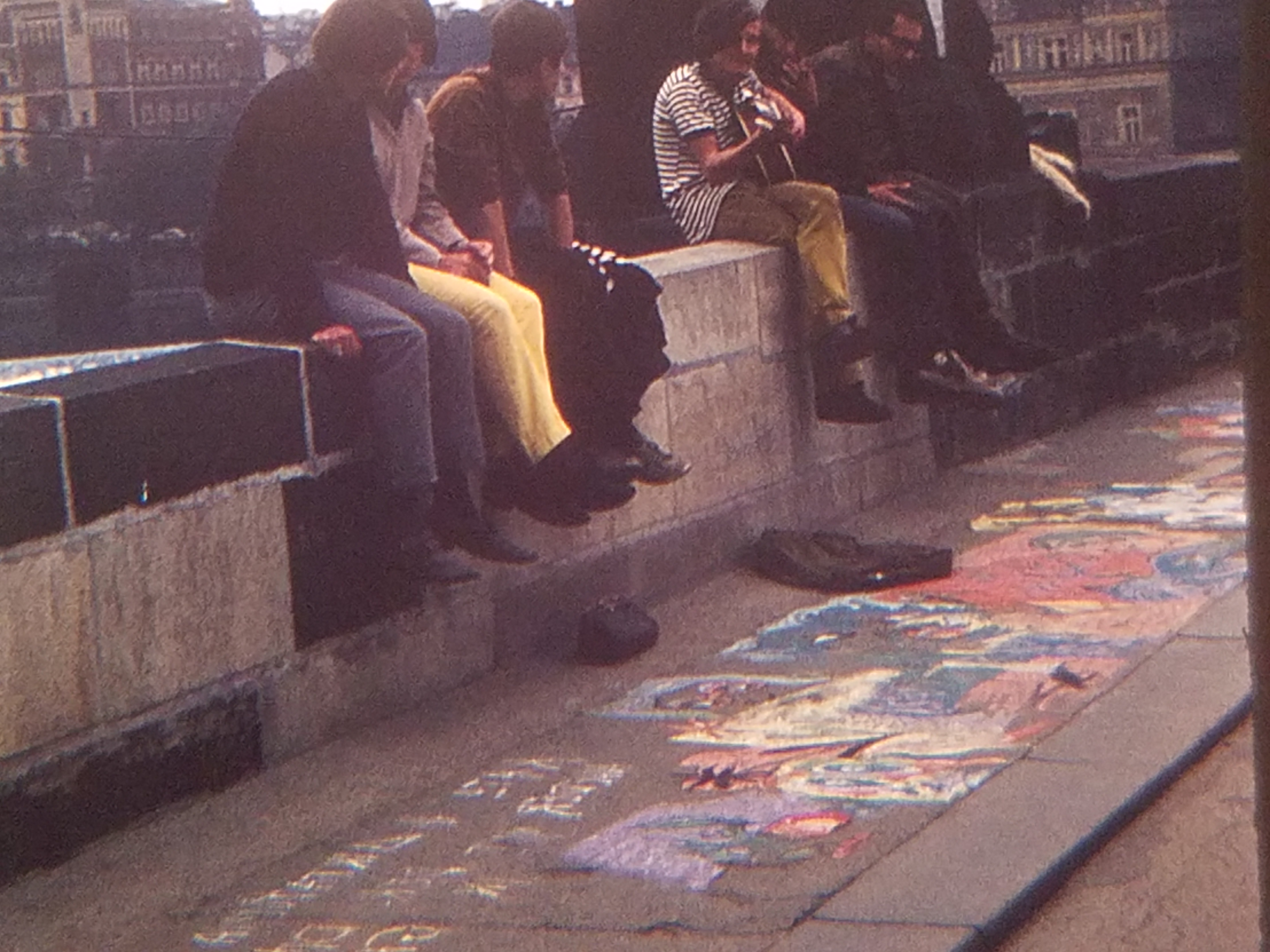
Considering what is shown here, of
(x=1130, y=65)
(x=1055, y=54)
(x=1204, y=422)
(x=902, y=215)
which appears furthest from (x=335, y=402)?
(x=1130, y=65)

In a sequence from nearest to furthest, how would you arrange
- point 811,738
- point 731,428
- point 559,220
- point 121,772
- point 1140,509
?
point 121,772 → point 811,738 → point 559,220 → point 731,428 → point 1140,509

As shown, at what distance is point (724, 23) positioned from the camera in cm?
763

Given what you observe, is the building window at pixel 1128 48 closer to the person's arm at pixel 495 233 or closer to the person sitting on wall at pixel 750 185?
the person sitting on wall at pixel 750 185

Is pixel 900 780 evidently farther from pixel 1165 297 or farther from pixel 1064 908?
pixel 1165 297

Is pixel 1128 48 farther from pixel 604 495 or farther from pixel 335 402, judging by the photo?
pixel 335 402

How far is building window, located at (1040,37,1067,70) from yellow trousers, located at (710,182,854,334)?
11921 mm

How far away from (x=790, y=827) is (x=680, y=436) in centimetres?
282

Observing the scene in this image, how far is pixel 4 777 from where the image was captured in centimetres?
449

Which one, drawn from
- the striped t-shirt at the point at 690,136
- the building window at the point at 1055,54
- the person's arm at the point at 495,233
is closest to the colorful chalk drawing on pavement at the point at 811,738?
the person's arm at the point at 495,233

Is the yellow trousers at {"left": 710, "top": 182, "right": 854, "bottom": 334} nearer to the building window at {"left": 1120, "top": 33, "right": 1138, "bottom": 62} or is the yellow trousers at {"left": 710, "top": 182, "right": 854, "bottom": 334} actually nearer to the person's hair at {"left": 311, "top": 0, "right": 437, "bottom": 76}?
the person's hair at {"left": 311, "top": 0, "right": 437, "bottom": 76}

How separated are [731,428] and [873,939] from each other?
3960 millimetres

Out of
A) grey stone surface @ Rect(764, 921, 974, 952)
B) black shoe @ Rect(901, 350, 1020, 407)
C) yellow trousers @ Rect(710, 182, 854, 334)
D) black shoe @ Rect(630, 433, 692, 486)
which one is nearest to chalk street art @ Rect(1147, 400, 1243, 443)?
black shoe @ Rect(901, 350, 1020, 407)

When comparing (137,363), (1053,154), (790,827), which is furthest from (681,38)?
(790,827)

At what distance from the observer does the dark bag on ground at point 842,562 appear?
7.16 meters
